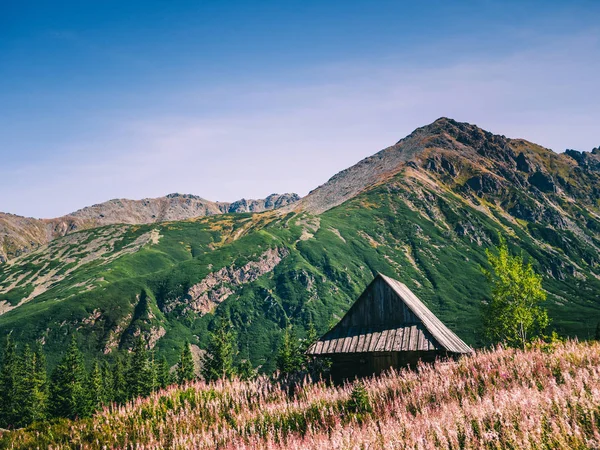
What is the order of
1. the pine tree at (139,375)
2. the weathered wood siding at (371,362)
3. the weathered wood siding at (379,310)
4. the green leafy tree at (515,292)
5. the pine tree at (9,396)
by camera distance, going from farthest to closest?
the pine tree at (139,375) → the pine tree at (9,396) → the green leafy tree at (515,292) → the weathered wood siding at (379,310) → the weathered wood siding at (371,362)

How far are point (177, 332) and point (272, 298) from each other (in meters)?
46.4

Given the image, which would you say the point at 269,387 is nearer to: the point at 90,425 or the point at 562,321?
the point at 90,425

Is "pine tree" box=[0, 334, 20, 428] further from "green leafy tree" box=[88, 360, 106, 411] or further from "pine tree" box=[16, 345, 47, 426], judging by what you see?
"green leafy tree" box=[88, 360, 106, 411]

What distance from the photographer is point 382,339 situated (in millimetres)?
23953

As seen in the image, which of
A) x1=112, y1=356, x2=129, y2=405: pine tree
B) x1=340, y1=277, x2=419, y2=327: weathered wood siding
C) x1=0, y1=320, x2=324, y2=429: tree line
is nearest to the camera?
x1=340, y1=277, x2=419, y2=327: weathered wood siding

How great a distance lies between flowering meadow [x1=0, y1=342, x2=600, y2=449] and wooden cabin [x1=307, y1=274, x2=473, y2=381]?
9555 mm

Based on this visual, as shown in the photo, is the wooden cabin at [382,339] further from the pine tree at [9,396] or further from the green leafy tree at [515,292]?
the pine tree at [9,396]

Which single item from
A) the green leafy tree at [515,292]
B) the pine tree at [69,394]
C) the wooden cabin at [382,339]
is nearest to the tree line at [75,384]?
the pine tree at [69,394]

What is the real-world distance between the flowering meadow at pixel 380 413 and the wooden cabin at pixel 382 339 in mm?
9555

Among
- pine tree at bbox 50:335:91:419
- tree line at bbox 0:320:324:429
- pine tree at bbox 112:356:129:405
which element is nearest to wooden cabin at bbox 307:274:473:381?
tree line at bbox 0:320:324:429

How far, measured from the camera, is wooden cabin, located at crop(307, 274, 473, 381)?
2253cm

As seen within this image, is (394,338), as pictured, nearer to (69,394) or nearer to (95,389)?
(69,394)

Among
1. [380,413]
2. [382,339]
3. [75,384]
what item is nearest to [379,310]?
[382,339]

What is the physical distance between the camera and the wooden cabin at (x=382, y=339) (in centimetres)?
2253
